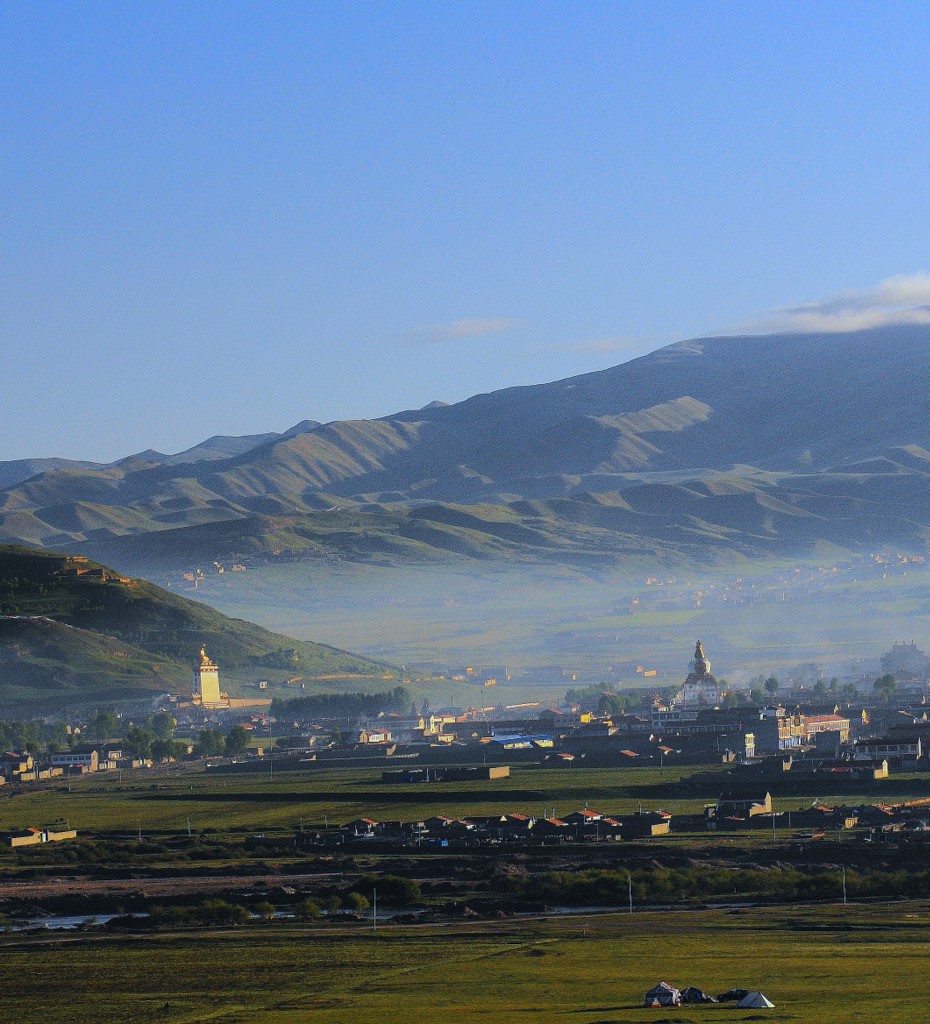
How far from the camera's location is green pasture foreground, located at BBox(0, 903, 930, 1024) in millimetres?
44281

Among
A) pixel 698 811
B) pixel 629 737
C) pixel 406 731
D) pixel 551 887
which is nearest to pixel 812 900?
pixel 551 887

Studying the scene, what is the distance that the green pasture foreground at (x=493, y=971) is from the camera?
44.3 metres

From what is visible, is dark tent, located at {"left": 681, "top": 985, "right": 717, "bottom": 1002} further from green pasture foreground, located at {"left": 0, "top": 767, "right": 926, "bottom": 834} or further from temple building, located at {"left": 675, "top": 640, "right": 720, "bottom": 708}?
temple building, located at {"left": 675, "top": 640, "right": 720, "bottom": 708}

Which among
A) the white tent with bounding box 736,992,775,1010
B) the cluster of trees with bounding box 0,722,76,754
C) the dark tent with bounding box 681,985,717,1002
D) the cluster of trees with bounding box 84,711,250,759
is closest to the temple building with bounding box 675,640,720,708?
the cluster of trees with bounding box 84,711,250,759

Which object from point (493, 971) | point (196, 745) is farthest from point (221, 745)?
point (493, 971)

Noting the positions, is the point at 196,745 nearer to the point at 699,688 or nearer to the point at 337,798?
the point at 699,688

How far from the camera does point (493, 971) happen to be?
49.8 m

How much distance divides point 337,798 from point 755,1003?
67.8m

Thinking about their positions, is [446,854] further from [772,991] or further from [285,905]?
[772,991]

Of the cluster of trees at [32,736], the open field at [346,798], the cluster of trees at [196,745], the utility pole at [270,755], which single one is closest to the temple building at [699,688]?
the utility pole at [270,755]

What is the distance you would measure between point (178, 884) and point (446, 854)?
1054 cm

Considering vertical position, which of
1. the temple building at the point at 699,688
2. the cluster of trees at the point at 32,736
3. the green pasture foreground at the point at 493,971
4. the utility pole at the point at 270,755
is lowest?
the green pasture foreground at the point at 493,971

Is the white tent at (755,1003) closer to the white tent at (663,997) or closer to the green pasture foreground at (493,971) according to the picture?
the green pasture foreground at (493,971)

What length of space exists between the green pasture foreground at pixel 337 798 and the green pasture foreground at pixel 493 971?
35.8 meters
